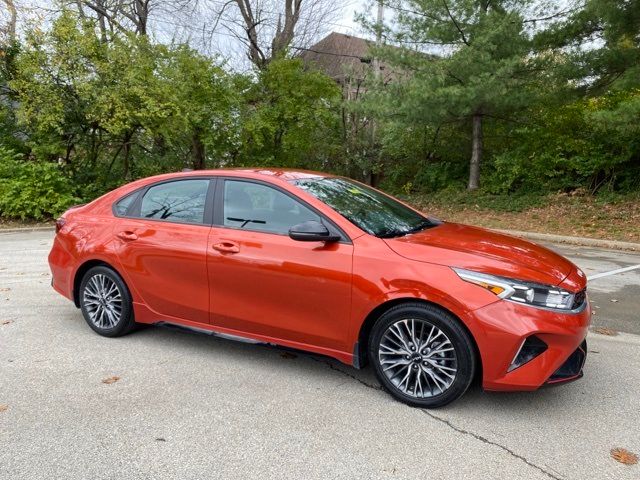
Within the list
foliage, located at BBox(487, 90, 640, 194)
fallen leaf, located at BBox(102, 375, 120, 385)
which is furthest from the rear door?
foliage, located at BBox(487, 90, 640, 194)

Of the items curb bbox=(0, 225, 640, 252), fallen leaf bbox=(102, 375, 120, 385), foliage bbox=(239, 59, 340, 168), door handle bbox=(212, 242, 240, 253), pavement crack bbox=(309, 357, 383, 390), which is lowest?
curb bbox=(0, 225, 640, 252)

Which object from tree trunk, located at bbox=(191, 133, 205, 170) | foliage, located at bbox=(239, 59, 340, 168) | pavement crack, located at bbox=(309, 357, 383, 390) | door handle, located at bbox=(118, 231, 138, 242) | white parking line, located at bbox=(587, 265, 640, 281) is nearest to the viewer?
pavement crack, located at bbox=(309, 357, 383, 390)

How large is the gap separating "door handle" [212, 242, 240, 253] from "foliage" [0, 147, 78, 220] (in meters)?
10.7

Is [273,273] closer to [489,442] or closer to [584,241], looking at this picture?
[489,442]

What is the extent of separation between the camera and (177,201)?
14.4 ft

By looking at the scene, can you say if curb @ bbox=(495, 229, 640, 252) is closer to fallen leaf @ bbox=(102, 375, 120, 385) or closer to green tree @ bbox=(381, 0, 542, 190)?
green tree @ bbox=(381, 0, 542, 190)

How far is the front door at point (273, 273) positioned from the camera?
3529 millimetres

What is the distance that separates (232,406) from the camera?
11.1ft

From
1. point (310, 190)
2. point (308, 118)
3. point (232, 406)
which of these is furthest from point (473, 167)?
point (232, 406)

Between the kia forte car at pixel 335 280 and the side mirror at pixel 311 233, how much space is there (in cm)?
1

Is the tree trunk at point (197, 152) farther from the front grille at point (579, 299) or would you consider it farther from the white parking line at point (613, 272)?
the front grille at point (579, 299)

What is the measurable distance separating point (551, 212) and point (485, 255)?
10.9m

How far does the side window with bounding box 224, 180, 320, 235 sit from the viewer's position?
150 inches

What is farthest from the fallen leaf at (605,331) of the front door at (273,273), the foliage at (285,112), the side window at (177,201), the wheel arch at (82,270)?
the foliage at (285,112)
